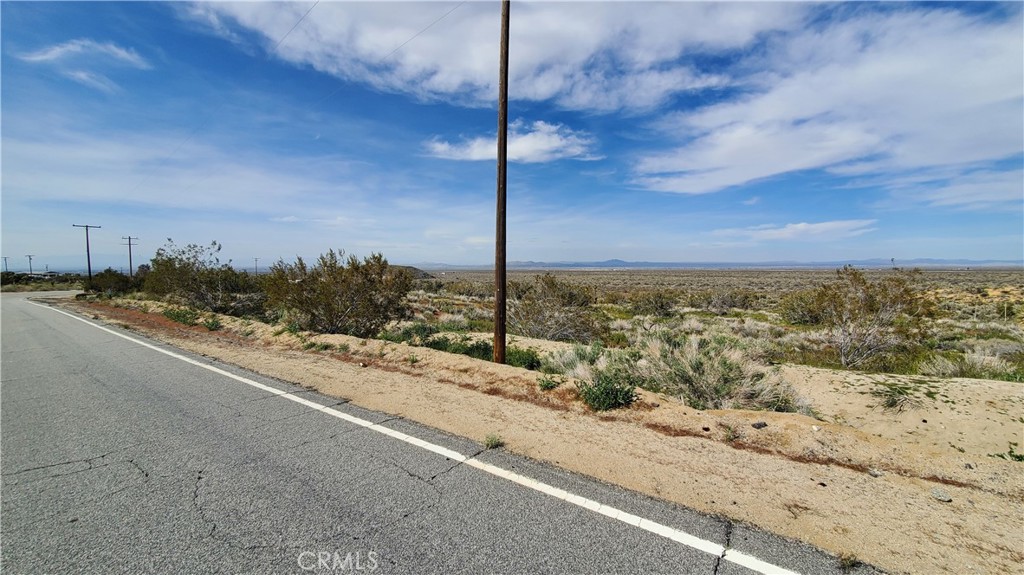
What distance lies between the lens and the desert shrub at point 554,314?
15438 millimetres

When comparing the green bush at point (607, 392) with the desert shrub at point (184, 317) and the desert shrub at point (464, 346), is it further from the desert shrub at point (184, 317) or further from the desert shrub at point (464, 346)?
the desert shrub at point (184, 317)

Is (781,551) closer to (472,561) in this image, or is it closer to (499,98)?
(472,561)

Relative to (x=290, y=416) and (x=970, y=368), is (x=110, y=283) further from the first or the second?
(x=970, y=368)

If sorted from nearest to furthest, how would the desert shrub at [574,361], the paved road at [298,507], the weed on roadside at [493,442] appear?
the paved road at [298,507], the weed on roadside at [493,442], the desert shrub at [574,361]

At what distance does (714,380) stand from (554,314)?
909 centimetres

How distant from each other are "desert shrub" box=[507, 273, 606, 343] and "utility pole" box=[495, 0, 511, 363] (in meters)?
6.44

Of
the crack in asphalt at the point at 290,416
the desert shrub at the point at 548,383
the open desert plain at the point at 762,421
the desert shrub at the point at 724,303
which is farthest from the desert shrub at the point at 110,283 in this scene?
the desert shrub at the point at 724,303

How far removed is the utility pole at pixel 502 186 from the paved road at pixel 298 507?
379cm

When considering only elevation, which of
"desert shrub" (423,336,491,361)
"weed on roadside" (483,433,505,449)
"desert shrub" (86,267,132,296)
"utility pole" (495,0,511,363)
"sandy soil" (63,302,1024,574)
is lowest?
"desert shrub" (423,336,491,361)

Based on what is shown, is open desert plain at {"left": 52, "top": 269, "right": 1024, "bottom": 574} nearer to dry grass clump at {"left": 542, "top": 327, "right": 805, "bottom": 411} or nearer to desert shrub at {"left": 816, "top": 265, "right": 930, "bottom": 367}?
dry grass clump at {"left": 542, "top": 327, "right": 805, "bottom": 411}

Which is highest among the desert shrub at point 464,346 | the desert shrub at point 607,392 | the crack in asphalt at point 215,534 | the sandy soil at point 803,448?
the desert shrub at point 607,392

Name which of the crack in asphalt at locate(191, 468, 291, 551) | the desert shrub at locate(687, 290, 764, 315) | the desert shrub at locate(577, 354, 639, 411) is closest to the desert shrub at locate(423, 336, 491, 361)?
the desert shrub at locate(577, 354, 639, 411)

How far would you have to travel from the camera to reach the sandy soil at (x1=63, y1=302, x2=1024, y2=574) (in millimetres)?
3211

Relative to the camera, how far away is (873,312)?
11.7m
